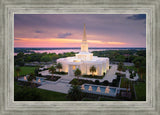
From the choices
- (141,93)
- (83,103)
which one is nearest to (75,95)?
(83,103)

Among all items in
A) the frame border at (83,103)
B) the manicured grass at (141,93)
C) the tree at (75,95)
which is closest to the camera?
the frame border at (83,103)

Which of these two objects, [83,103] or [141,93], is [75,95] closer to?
[83,103]

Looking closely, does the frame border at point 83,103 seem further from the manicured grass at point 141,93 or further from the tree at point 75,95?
the tree at point 75,95

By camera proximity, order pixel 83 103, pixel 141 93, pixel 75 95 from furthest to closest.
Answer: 1. pixel 75 95
2. pixel 141 93
3. pixel 83 103

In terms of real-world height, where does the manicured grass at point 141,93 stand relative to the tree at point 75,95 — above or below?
above

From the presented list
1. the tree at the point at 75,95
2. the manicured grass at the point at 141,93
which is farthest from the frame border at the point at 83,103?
the tree at the point at 75,95

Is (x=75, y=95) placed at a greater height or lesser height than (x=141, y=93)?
lesser

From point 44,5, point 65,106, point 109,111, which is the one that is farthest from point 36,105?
point 44,5

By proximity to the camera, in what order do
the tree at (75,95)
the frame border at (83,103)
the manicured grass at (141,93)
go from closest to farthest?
the frame border at (83,103), the manicured grass at (141,93), the tree at (75,95)

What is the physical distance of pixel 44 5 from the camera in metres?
4.23

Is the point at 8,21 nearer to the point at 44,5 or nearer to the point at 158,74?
the point at 44,5

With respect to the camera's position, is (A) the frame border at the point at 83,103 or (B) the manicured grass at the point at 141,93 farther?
(B) the manicured grass at the point at 141,93

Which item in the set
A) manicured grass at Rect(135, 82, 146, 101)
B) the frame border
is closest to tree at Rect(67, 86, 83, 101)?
the frame border

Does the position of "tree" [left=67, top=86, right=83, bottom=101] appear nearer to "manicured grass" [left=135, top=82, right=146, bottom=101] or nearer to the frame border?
the frame border
